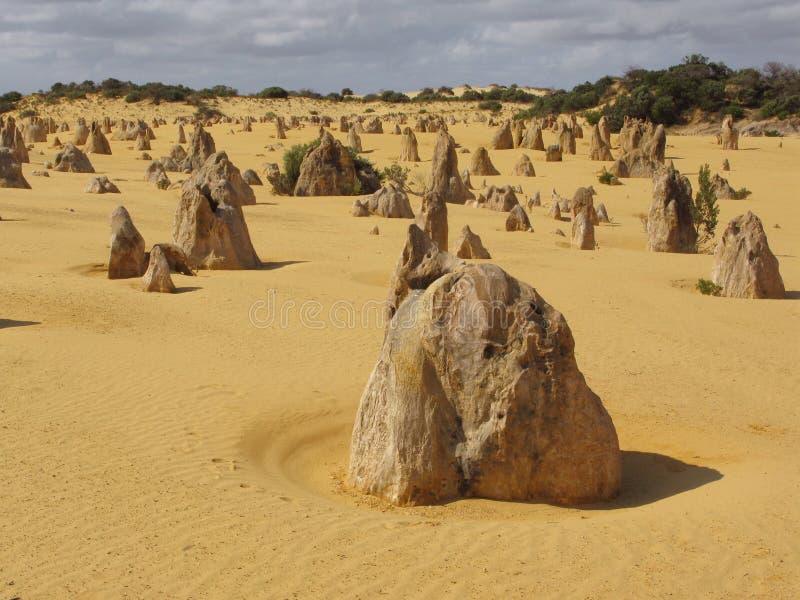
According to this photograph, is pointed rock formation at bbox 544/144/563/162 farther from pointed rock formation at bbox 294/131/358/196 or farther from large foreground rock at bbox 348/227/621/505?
large foreground rock at bbox 348/227/621/505

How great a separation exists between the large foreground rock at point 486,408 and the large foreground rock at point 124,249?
7.65 metres

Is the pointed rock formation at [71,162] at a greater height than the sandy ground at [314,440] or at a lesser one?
greater

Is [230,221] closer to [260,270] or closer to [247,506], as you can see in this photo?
[260,270]

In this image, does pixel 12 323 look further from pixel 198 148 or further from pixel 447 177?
pixel 198 148

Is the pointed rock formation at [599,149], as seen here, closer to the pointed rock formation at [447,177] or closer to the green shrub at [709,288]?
the pointed rock formation at [447,177]

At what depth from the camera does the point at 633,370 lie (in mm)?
9406

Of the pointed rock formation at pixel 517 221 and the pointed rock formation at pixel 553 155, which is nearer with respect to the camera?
the pointed rock formation at pixel 517 221

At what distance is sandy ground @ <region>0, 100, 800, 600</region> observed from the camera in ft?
14.7

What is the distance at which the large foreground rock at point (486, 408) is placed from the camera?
564cm

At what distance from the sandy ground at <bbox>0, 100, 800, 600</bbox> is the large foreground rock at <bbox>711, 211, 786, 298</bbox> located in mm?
362

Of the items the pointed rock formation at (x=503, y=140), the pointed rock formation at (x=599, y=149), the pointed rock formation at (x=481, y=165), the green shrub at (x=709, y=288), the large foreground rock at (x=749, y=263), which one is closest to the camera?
the large foreground rock at (x=749, y=263)

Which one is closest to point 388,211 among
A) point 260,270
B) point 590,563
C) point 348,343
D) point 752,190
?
point 260,270

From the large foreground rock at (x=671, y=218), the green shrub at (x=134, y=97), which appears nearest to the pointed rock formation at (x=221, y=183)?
the large foreground rock at (x=671, y=218)

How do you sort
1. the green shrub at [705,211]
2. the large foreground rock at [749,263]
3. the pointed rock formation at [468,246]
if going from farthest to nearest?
1. the green shrub at [705,211]
2. the pointed rock formation at [468,246]
3. the large foreground rock at [749,263]
